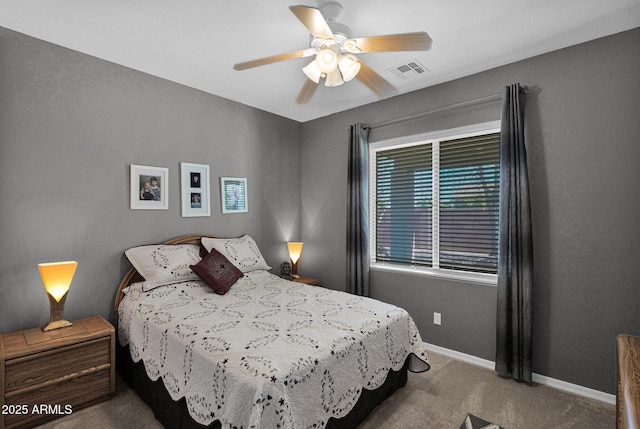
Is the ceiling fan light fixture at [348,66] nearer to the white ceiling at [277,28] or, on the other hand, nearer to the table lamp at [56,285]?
the white ceiling at [277,28]

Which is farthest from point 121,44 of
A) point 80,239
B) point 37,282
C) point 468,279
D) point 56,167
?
point 468,279

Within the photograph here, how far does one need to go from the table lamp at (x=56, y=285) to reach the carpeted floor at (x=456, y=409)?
2.10 feet

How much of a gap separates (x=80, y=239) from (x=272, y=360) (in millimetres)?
2102

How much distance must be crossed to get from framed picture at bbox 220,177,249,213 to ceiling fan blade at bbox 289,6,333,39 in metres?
2.21

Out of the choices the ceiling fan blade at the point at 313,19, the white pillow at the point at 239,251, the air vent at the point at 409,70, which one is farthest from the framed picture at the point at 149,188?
the air vent at the point at 409,70

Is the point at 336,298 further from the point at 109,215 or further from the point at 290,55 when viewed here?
the point at 109,215

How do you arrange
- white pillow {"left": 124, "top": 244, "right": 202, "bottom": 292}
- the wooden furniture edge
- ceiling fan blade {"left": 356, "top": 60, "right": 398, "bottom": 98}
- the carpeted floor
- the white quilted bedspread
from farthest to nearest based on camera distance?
white pillow {"left": 124, "top": 244, "right": 202, "bottom": 292}, ceiling fan blade {"left": 356, "top": 60, "right": 398, "bottom": 98}, the carpeted floor, the white quilted bedspread, the wooden furniture edge

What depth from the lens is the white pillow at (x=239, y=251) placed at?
10.7 feet

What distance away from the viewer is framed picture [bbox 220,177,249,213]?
362 centimetres

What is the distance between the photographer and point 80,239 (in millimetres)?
2623

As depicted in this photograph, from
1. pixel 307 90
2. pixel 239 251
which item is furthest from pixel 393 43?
pixel 239 251

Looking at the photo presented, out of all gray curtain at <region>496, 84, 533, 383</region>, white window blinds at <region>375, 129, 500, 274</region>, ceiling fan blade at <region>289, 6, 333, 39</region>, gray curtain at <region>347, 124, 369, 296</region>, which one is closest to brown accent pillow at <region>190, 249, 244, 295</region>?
gray curtain at <region>347, 124, 369, 296</region>

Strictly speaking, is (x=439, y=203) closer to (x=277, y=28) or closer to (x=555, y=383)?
(x=555, y=383)

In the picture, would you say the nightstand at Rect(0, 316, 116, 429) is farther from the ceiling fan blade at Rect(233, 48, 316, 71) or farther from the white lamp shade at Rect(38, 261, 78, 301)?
the ceiling fan blade at Rect(233, 48, 316, 71)
